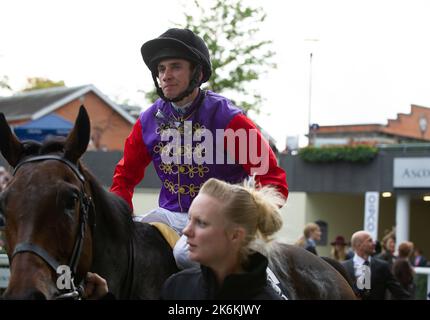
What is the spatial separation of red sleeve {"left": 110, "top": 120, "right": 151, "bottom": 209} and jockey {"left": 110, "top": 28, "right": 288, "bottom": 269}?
14 cm

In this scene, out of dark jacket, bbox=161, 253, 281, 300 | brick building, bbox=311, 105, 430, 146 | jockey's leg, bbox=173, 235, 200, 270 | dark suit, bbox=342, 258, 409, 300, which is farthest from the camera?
brick building, bbox=311, 105, 430, 146

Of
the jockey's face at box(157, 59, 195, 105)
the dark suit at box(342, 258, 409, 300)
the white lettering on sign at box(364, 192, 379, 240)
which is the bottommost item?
the dark suit at box(342, 258, 409, 300)

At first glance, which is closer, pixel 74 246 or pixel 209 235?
pixel 209 235

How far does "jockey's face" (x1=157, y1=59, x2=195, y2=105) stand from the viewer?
4.55m

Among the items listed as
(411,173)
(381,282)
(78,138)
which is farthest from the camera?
(411,173)

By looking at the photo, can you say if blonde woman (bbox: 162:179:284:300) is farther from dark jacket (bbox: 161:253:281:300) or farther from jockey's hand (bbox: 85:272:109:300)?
jockey's hand (bbox: 85:272:109:300)

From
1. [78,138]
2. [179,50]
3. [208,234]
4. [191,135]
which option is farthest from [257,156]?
[208,234]

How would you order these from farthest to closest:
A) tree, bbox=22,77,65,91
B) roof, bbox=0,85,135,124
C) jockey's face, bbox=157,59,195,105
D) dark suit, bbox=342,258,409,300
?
tree, bbox=22,77,65,91 → roof, bbox=0,85,135,124 → dark suit, bbox=342,258,409,300 → jockey's face, bbox=157,59,195,105

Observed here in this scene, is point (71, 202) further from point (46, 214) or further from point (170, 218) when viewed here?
point (170, 218)

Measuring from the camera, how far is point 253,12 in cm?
3166

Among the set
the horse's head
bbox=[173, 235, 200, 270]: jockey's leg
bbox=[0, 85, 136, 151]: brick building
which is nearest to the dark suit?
bbox=[173, 235, 200, 270]: jockey's leg

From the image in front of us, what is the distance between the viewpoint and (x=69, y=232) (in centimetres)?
352

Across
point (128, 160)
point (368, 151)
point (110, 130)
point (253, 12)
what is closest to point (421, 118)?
point (110, 130)

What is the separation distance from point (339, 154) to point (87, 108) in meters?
19.5
